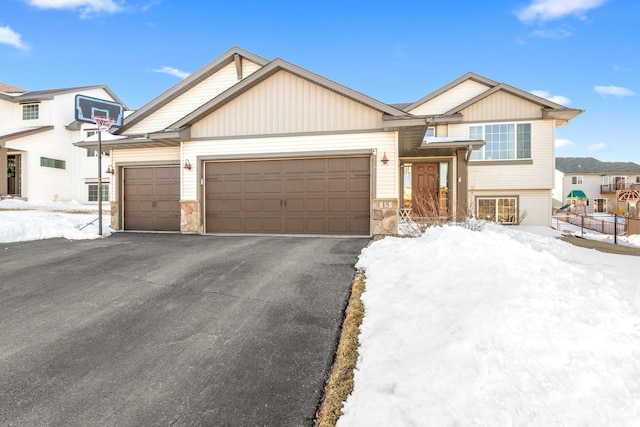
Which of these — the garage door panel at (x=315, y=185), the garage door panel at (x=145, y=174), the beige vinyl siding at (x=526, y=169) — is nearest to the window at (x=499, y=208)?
the beige vinyl siding at (x=526, y=169)

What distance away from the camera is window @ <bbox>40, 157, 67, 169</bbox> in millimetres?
21531

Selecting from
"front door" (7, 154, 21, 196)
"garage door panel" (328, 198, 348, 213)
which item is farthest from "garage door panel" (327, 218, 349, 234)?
"front door" (7, 154, 21, 196)

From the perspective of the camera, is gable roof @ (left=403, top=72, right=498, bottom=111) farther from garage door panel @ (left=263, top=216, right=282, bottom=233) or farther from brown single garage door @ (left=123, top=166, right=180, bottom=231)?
brown single garage door @ (left=123, top=166, right=180, bottom=231)

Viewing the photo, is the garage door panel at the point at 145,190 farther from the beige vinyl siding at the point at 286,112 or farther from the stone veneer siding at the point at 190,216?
the beige vinyl siding at the point at 286,112

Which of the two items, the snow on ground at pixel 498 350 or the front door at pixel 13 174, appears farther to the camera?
the front door at pixel 13 174

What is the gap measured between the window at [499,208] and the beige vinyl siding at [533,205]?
0.79ft

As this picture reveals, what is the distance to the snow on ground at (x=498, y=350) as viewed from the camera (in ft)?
6.44

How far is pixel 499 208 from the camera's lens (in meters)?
14.8

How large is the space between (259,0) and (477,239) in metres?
16.0

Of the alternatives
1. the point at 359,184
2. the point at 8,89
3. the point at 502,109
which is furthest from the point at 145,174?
the point at 8,89

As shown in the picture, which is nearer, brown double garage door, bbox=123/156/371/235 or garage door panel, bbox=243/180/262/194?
brown double garage door, bbox=123/156/371/235

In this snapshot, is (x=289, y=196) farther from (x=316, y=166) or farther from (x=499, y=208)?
(x=499, y=208)

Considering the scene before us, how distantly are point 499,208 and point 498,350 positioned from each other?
1428 centimetres

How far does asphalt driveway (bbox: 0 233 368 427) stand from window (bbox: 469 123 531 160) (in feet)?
37.4
